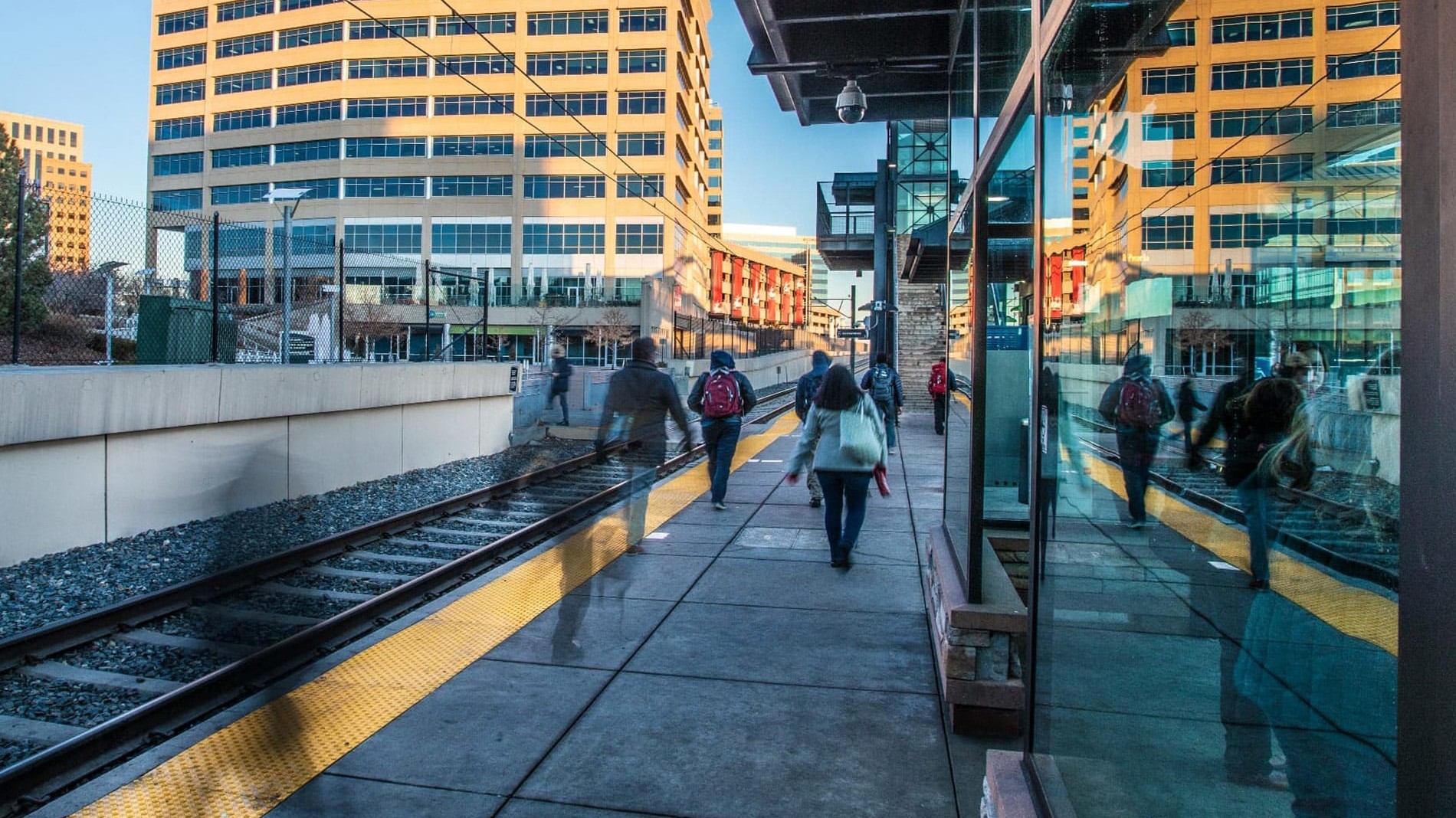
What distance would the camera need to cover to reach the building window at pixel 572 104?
6619 cm

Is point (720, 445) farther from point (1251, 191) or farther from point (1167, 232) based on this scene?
point (1251, 191)

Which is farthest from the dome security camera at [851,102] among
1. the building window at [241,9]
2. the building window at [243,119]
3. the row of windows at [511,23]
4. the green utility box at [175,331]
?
the building window at [241,9]

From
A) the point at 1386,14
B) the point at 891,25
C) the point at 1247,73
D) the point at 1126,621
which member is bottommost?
the point at 1126,621

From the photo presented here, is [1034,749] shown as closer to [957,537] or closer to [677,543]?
Result: [957,537]

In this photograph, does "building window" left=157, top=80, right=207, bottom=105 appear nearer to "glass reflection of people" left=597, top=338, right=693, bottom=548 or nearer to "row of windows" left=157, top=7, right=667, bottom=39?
"row of windows" left=157, top=7, right=667, bottom=39

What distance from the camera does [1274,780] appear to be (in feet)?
8.71

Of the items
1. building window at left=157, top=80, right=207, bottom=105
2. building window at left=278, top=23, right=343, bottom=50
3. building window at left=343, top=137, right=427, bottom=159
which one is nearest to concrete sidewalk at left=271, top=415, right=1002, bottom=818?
building window at left=343, top=137, right=427, bottom=159

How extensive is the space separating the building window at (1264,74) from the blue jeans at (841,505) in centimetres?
572

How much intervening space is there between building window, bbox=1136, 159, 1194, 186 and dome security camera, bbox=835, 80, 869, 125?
22.0 feet

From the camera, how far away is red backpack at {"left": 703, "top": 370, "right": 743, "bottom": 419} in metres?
10.4

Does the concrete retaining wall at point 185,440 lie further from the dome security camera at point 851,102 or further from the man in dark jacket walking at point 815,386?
the dome security camera at point 851,102

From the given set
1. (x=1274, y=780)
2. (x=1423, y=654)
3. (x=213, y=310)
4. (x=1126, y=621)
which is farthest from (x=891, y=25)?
(x=213, y=310)

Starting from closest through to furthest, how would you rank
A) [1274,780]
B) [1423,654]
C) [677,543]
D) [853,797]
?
1. [1423,654]
2. [1274,780]
3. [853,797]
4. [677,543]

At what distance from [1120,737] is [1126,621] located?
0.49 meters
